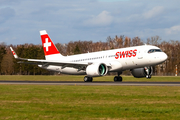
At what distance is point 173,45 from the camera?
12825cm

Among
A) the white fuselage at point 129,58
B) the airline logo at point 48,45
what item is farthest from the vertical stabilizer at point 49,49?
the white fuselage at point 129,58

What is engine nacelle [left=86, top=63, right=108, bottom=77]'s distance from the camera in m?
38.0

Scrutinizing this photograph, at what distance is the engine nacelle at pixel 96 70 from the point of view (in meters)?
38.0

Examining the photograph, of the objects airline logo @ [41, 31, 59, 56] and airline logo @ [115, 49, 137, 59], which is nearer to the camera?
airline logo @ [115, 49, 137, 59]

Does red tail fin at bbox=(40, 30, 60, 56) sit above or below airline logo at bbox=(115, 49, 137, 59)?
above

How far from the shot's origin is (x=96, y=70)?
37969 mm

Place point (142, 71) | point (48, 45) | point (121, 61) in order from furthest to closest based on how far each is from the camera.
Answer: point (48, 45)
point (142, 71)
point (121, 61)

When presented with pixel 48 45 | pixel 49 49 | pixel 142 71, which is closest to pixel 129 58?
pixel 142 71

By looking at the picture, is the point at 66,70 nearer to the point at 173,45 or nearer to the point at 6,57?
the point at 6,57

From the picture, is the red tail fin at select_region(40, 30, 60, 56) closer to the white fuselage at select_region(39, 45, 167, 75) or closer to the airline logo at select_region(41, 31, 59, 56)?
the airline logo at select_region(41, 31, 59, 56)

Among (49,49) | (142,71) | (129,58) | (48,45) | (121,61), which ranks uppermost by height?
(48,45)

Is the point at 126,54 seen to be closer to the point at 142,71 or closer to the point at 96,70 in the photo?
the point at 142,71

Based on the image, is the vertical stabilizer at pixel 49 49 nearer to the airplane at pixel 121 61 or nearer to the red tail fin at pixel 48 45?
the red tail fin at pixel 48 45

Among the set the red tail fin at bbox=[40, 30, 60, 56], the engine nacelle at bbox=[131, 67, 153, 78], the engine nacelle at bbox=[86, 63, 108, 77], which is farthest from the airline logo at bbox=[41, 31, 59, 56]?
the engine nacelle at bbox=[131, 67, 153, 78]
